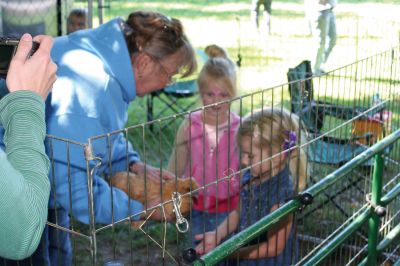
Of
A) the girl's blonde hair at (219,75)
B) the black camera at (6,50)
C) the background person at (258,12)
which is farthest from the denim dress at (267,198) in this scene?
the background person at (258,12)

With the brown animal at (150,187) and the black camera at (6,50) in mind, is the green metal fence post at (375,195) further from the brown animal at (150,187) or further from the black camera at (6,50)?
the black camera at (6,50)

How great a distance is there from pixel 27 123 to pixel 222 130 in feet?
7.28

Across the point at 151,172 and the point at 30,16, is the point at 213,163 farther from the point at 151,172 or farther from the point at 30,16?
the point at 30,16

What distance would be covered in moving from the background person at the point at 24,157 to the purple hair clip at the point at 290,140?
1176 millimetres

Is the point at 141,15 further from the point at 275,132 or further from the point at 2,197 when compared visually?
the point at 2,197

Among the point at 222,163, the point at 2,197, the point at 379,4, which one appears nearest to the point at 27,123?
the point at 2,197

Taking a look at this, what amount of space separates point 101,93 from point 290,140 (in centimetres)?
68

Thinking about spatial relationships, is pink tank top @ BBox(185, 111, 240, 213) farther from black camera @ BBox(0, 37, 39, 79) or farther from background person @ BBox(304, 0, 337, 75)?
background person @ BBox(304, 0, 337, 75)

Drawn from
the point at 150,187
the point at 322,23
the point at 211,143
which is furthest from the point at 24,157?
the point at 322,23

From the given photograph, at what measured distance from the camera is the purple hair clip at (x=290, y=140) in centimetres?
233

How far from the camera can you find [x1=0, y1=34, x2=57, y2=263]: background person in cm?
118

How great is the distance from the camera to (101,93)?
7.33 ft

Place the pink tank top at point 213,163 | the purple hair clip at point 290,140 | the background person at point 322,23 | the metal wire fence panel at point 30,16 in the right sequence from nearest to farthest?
1. the purple hair clip at point 290,140
2. the pink tank top at point 213,163
3. the metal wire fence panel at point 30,16
4. the background person at point 322,23

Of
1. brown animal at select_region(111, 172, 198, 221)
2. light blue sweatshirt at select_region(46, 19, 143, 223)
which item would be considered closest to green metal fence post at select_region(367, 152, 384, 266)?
brown animal at select_region(111, 172, 198, 221)
